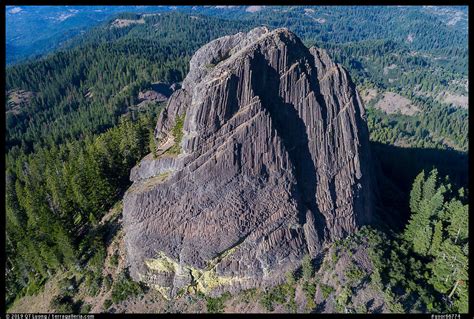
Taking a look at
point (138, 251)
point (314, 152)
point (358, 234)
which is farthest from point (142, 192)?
point (358, 234)

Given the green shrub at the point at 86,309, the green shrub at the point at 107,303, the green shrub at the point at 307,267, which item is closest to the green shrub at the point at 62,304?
the green shrub at the point at 86,309

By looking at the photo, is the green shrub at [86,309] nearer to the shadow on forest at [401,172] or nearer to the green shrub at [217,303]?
the green shrub at [217,303]

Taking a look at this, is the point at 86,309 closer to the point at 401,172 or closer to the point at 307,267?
the point at 307,267

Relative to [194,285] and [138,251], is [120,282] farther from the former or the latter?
[194,285]

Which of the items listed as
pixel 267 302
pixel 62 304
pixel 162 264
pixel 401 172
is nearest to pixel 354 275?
pixel 267 302

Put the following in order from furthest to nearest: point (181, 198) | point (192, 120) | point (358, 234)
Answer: point (358, 234)
point (181, 198)
point (192, 120)
